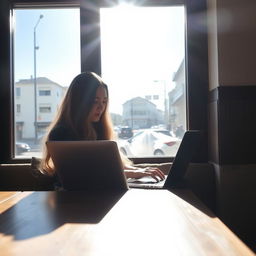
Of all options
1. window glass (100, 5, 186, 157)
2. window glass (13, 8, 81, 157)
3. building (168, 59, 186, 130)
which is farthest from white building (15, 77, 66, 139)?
building (168, 59, 186, 130)

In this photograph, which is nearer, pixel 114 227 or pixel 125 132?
pixel 114 227

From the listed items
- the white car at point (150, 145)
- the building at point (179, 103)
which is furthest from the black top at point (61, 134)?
the building at point (179, 103)

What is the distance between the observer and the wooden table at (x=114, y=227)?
26.0 inches

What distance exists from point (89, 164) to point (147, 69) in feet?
5.38

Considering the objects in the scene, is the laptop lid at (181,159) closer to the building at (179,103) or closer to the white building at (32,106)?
the building at (179,103)

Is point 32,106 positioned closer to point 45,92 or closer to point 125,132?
point 45,92

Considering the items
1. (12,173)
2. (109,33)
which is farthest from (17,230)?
(109,33)

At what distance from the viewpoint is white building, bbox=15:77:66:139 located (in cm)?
267

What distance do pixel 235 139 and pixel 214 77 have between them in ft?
1.71

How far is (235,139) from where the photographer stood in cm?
219

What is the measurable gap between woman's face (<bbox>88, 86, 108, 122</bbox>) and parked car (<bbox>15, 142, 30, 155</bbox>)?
3.42ft

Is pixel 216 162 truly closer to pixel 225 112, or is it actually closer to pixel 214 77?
pixel 225 112

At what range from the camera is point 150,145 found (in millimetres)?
2613

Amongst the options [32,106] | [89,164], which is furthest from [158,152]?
[89,164]
